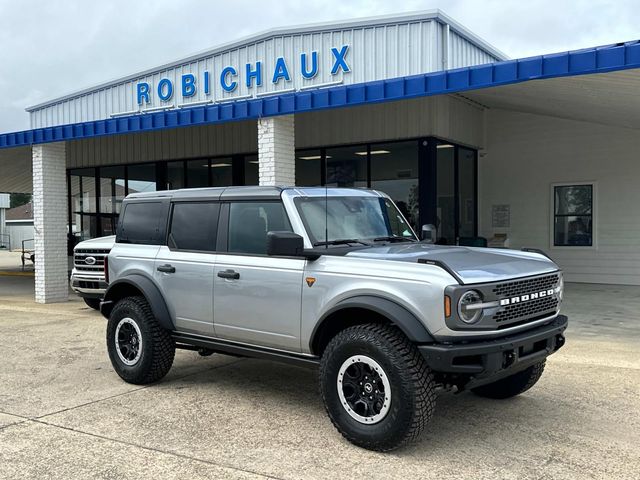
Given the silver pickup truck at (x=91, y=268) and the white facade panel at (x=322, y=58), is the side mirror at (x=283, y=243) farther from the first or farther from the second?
the white facade panel at (x=322, y=58)

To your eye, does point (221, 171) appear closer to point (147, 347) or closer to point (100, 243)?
point (100, 243)

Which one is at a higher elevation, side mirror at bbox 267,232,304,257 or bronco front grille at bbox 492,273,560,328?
side mirror at bbox 267,232,304,257

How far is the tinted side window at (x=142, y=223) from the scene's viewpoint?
623 cm

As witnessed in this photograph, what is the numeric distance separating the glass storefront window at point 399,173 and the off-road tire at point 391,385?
9.42 m

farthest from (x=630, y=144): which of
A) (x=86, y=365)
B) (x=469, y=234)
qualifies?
(x=86, y=365)

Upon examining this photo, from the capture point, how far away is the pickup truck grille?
10094 mm

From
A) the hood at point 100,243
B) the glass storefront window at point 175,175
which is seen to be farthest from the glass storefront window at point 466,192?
the hood at point 100,243

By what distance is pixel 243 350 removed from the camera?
536cm

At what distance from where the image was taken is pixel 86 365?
7.03m

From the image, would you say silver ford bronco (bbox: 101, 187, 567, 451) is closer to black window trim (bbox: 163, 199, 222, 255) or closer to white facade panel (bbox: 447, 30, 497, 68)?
black window trim (bbox: 163, 199, 222, 255)

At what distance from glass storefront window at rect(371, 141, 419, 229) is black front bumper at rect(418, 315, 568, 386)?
30.6 ft

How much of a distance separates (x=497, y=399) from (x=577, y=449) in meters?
1.23

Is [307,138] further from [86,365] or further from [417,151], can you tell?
[86,365]

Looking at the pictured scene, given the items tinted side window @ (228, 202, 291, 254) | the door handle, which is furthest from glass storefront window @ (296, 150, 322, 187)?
the door handle
